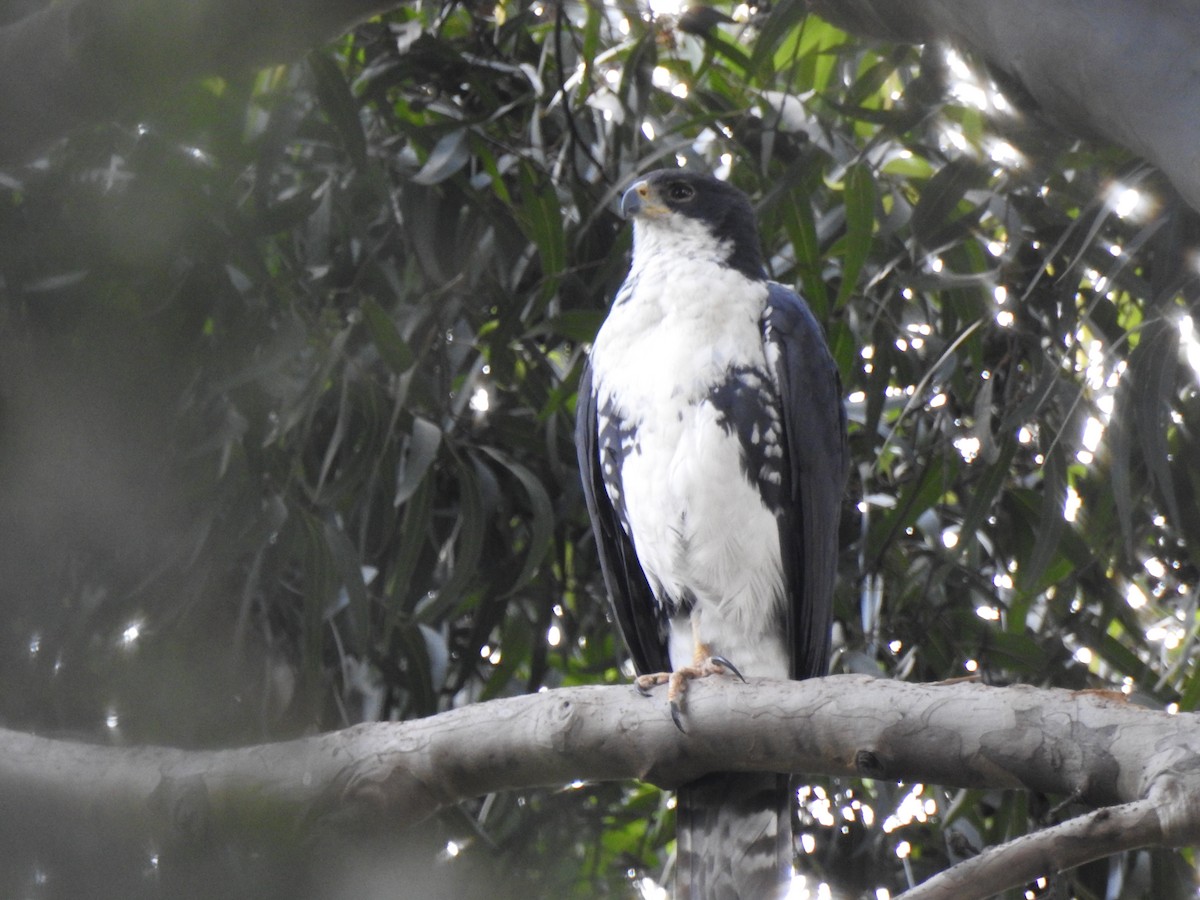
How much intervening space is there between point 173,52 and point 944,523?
211 cm

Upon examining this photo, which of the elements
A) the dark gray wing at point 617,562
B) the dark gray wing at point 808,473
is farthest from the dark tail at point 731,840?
the dark gray wing at point 617,562

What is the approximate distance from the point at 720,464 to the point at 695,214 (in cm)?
65

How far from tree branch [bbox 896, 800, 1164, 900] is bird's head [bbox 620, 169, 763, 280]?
1822mm

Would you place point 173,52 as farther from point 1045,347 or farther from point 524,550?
point 1045,347

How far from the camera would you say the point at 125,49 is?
2.09 m

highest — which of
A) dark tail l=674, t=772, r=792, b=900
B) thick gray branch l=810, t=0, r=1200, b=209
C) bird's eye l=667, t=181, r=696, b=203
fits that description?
thick gray branch l=810, t=0, r=1200, b=209

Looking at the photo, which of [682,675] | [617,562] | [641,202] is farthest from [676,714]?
[641,202]

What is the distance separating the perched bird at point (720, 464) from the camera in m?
2.73

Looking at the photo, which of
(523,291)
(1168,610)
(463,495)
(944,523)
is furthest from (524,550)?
(1168,610)

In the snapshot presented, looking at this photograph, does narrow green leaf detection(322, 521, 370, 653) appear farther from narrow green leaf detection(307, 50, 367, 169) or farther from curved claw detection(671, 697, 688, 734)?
curved claw detection(671, 697, 688, 734)

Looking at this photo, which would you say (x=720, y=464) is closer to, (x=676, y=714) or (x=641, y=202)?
(x=641, y=202)

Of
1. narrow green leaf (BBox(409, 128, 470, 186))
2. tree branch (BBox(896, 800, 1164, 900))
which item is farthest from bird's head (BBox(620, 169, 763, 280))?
tree branch (BBox(896, 800, 1164, 900))

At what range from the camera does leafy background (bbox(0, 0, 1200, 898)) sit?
243 centimetres

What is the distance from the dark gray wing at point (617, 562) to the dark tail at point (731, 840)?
479 mm
